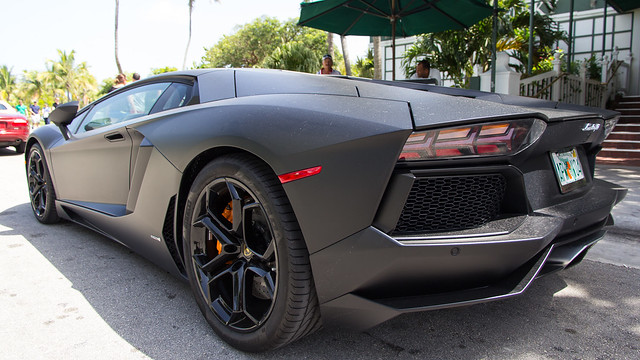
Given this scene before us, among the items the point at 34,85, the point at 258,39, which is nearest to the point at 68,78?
the point at 34,85

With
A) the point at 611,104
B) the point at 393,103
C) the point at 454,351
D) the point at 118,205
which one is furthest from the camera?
the point at 611,104

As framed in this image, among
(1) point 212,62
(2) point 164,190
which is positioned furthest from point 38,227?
(1) point 212,62

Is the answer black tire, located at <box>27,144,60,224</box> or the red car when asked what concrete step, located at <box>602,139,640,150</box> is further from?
the red car

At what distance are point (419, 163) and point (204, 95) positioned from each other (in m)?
1.22

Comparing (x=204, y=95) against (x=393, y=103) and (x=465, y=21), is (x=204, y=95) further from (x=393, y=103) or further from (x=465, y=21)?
(x=465, y=21)

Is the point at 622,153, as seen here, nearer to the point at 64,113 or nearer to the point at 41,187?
the point at 64,113

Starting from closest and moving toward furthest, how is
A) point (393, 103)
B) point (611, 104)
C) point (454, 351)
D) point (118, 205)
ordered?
point (393, 103) → point (454, 351) → point (118, 205) → point (611, 104)

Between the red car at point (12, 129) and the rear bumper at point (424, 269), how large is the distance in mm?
11683

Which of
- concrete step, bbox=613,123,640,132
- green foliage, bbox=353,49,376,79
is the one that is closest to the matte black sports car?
concrete step, bbox=613,123,640,132

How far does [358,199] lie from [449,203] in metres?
0.33

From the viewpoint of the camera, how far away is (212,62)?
43.1 meters

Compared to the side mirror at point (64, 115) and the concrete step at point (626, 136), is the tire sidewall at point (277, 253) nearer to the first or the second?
the side mirror at point (64, 115)

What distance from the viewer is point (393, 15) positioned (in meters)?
6.87

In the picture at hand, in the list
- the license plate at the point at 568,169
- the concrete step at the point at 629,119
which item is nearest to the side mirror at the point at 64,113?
the license plate at the point at 568,169
